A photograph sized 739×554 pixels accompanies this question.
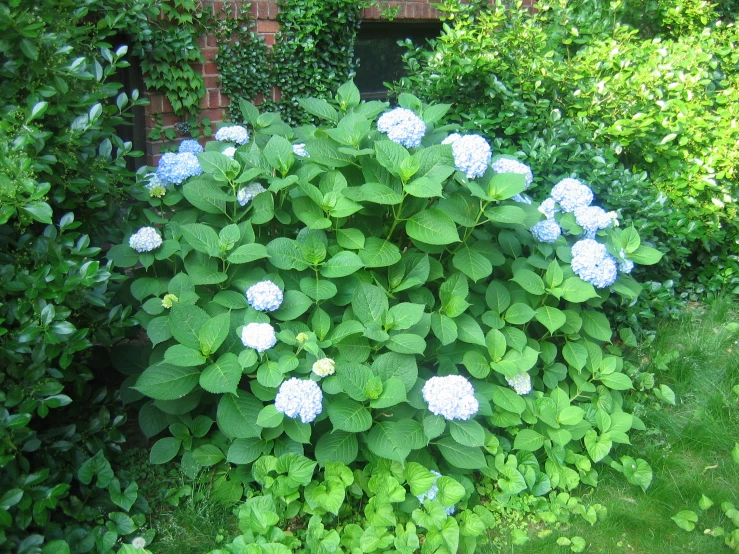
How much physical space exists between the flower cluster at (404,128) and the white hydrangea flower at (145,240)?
1046 mm

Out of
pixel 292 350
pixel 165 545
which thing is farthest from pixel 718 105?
pixel 165 545

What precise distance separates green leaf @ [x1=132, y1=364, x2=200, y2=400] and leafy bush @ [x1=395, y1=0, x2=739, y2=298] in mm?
2267

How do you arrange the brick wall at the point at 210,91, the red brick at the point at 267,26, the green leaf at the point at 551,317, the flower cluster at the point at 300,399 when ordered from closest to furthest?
the flower cluster at the point at 300,399, the green leaf at the point at 551,317, the brick wall at the point at 210,91, the red brick at the point at 267,26

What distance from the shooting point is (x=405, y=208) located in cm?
277

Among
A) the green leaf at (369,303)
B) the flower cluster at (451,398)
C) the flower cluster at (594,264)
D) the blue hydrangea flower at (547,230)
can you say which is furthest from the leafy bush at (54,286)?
the flower cluster at (594,264)

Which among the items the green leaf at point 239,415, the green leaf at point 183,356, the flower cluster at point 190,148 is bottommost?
the green leaf at point 239,415

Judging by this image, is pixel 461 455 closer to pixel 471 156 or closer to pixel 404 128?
pixel 471 156

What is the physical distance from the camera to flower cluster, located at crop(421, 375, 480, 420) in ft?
8.04

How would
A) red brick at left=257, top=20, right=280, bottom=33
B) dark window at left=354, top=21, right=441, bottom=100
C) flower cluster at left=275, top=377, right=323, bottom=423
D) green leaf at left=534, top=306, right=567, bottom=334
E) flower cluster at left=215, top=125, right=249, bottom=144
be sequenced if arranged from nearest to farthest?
1. flower cluster at left=275, top=377, right=323, bottom=423
2. green leaf at left=534, top=306, right=567, bottom=334
3. flower cluster at left=215, top=125, right=249, bottom=144
4. red brick at left=257, top=20, right=280, bottom=33
5. dark window at left=354, top=21, right=441, bottom=100

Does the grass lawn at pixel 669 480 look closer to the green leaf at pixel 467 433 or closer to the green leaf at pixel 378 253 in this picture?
the green leaf at pixel 467 433

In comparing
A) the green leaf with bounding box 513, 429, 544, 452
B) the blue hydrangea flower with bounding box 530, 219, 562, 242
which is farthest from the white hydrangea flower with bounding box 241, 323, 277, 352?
the blue hydrangea flower with bounding box 530, 219, 562, 242

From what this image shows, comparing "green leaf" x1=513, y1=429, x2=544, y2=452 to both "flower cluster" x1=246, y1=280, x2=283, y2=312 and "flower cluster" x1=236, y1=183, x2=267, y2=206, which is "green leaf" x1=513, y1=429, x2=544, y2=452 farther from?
"flower cluster" x1=236, y1=183, x2=267, y2=206

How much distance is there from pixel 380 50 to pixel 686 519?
424cm

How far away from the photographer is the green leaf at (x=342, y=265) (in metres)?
2.62
